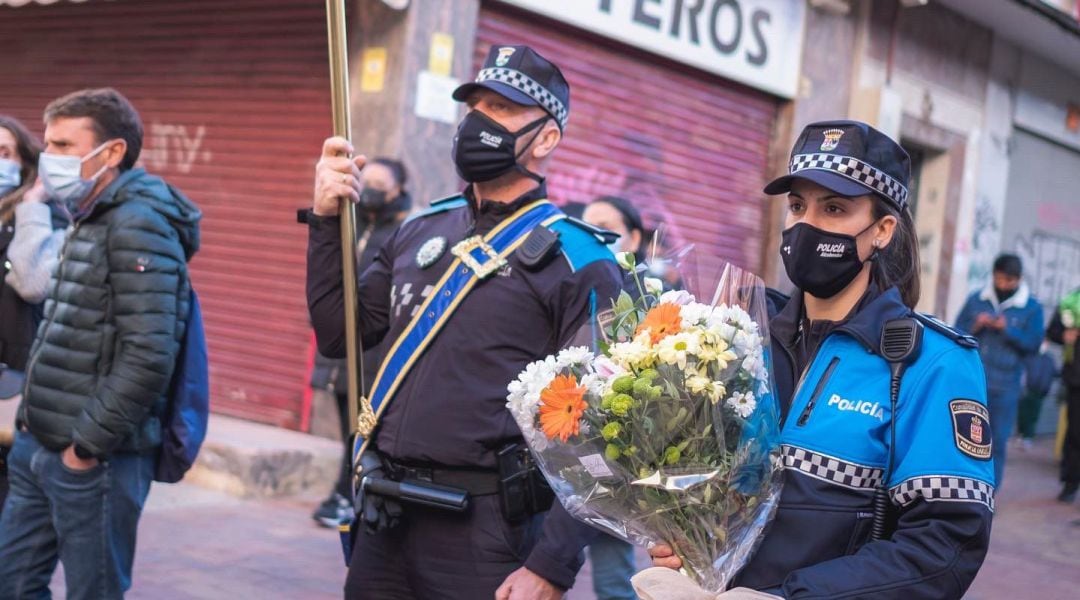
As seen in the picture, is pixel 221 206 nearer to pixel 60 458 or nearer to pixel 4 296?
pixel 4 296

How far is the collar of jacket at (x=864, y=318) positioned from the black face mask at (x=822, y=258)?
2.7 inches

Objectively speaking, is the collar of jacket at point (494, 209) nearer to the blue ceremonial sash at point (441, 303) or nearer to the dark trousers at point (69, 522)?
the blue ceremonial sash at point (441, 303)

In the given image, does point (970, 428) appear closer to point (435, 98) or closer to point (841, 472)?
point (841, 472)

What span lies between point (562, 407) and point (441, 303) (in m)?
1.02

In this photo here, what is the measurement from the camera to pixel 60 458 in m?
3.63

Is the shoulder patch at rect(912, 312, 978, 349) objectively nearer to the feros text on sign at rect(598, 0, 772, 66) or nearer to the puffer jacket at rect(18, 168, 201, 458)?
the puffer jacket at rect(18, 168, 201, 458)

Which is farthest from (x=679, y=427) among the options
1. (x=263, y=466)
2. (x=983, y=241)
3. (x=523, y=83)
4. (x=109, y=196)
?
(x=983, y=241)

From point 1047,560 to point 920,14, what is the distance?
294 inches

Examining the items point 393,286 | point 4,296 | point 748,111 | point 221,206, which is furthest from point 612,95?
point 393,286

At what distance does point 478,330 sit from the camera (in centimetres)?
303

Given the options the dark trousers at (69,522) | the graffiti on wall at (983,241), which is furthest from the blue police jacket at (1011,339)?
the dark trousers at (69,522)

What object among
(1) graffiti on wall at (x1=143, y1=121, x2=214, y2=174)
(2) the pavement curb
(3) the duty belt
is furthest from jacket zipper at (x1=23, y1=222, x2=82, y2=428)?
(1) graffiti on wall at (x1=143, y1=121, x2=214, y2=174)

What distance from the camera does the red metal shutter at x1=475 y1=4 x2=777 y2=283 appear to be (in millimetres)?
9547

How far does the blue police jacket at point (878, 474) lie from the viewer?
2039mm
